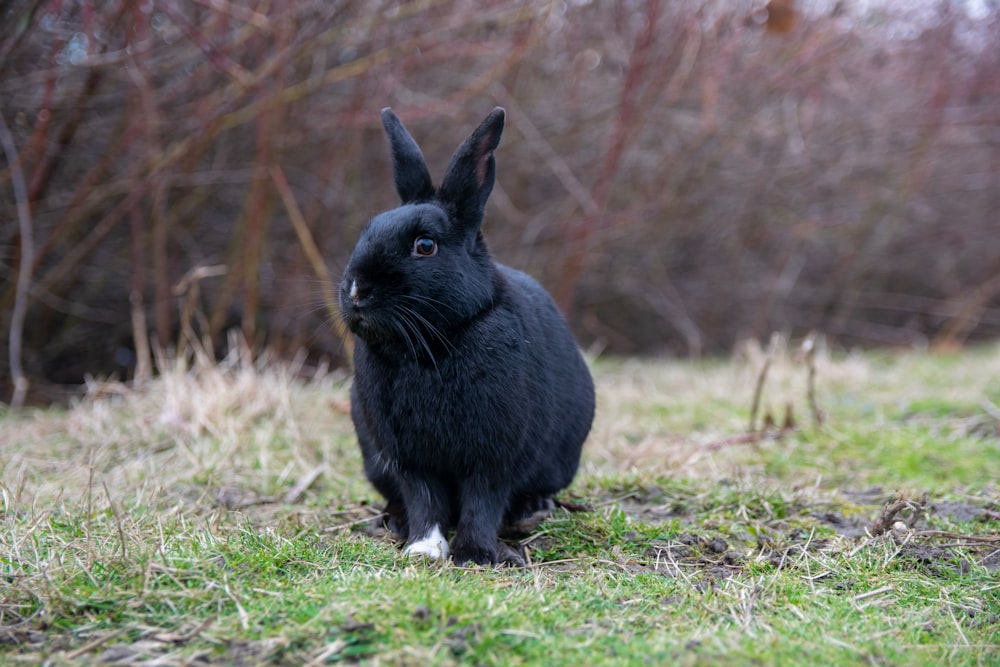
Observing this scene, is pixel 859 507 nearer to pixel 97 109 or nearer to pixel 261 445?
pixel 261 445

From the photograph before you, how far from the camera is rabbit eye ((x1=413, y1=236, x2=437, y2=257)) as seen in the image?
9.34 ft

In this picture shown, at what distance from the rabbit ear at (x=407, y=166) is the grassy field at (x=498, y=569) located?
1.15 m

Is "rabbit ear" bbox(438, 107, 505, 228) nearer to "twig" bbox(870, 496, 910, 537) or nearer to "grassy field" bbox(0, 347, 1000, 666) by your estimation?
"grassy field" bbox(0, 347, 1000, 666)

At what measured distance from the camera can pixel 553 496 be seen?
3463 mm

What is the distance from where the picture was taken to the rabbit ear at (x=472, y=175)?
2951mm

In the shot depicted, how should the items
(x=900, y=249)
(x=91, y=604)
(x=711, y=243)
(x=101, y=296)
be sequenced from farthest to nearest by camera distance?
1. (x=900, y=249)
2. (x=711, y=243)
3. (x=101, y=296)
4. (x=91, y=604)

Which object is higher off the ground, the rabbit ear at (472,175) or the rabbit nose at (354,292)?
the rabbit ear at (472,175)

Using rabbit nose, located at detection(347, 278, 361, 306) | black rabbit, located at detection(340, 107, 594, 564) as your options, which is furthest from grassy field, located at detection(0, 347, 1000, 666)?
rabbit nose, located at detection(347, 278, 361, 306)

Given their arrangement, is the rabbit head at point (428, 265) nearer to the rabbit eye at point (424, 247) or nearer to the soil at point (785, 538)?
the rabbit eye at point (424, 247)

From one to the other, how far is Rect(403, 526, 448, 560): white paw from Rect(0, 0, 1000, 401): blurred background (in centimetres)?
235

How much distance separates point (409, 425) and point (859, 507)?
1.72 meters

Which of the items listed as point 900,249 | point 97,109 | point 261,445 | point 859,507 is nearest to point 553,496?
point 859,507

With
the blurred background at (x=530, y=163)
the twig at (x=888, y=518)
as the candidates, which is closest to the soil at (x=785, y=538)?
the twig at (x=888, y=518)

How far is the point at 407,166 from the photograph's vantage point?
3.09 meters
